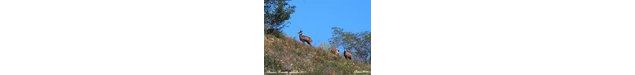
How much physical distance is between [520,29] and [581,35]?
0.96 ft

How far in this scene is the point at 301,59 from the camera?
9555 mm

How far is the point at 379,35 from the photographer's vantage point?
9289 millimetres

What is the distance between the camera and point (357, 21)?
925 cm

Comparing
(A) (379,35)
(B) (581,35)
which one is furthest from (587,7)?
(A) (379,35)

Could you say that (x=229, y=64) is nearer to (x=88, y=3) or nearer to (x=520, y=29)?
(x=88, y=3)

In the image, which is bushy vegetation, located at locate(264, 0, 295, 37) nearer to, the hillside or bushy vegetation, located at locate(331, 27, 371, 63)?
the hillside

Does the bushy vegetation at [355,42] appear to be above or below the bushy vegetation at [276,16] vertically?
below

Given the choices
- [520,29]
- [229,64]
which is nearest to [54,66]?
[229,64]

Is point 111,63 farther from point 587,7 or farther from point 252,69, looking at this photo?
point 587,7

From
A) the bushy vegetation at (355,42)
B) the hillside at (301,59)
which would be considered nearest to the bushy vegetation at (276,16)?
the hillside at (301,59)

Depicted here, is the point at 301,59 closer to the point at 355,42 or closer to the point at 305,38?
the point at 305,38

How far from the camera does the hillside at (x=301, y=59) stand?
31.0 ft

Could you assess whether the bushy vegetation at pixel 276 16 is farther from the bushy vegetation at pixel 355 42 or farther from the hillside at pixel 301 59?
the bushy vegetation at pixel 355 42

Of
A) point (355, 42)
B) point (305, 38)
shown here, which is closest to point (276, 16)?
point (305, 38)
